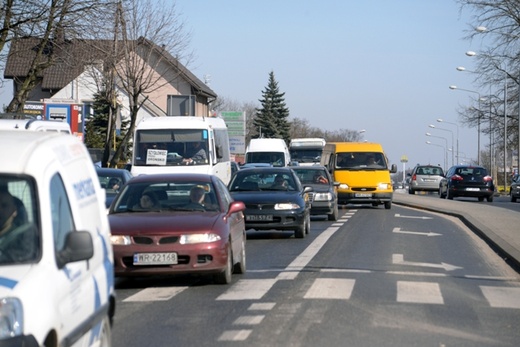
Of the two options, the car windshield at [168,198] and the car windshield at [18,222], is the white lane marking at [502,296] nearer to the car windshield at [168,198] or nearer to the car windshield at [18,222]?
the car windshield at [168,198]

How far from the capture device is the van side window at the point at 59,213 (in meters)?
6.26

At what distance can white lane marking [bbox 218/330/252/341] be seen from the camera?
9.15 metres

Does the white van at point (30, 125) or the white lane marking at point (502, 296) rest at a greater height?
the white van at point (30, 125)

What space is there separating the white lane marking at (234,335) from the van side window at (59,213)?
9.45ft

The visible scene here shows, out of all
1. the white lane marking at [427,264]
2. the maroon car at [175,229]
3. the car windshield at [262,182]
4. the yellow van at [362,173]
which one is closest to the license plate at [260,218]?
the car windshield at [262,182]

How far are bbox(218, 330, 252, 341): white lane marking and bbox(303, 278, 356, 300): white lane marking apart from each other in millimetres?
2511

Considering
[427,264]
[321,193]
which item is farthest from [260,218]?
[321,193]

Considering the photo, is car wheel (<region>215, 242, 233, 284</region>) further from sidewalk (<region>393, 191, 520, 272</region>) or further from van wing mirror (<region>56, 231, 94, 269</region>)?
van wing mirror (<region>56, 231, 94, 269</region>)

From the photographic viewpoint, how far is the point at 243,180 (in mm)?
23172

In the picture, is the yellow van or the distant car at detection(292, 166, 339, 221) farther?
the yellow van

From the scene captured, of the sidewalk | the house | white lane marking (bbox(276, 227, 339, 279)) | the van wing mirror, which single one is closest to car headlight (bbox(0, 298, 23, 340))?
the van wing mirror

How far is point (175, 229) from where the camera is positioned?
13.1m

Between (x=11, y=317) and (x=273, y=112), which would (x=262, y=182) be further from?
(x=273, y=112)

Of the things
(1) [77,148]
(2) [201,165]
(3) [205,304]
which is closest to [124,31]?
(2) [201,165]
